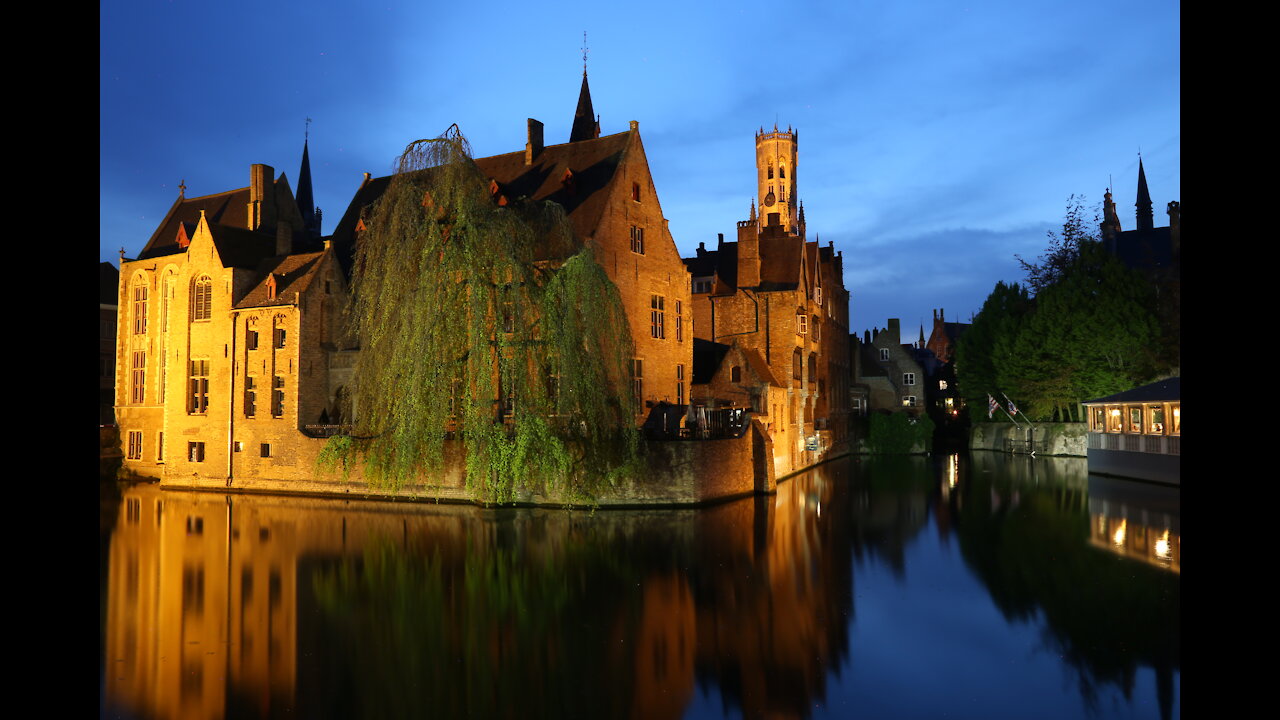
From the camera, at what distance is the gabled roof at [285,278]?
109 ft

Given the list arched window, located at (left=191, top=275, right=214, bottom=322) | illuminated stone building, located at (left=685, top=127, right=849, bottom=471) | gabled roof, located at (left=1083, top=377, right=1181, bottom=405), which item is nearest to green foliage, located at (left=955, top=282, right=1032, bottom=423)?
illuminated stone building, located at (left=685, top=127, right=849, bottom=471)

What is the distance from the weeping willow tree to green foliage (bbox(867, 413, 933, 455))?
40.1 m

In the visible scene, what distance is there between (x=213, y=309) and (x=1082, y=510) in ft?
109

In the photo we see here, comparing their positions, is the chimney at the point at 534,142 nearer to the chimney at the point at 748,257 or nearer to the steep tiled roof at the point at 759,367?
the chimney at the point at 748,257

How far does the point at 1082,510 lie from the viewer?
2653 centimetres

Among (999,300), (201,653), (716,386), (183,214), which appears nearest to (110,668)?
(201,653)

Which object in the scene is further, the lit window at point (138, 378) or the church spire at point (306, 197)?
the church spire at point (306, 197)

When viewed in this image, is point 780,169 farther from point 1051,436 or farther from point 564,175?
point 564,175

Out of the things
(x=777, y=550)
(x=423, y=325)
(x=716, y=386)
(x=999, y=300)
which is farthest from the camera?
(x=999, y=300)

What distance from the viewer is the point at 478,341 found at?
22641 mm

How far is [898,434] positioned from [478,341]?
144ft

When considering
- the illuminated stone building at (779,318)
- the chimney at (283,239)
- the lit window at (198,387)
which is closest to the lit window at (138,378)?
the lit window at (198,387)

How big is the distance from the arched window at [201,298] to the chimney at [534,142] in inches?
560
